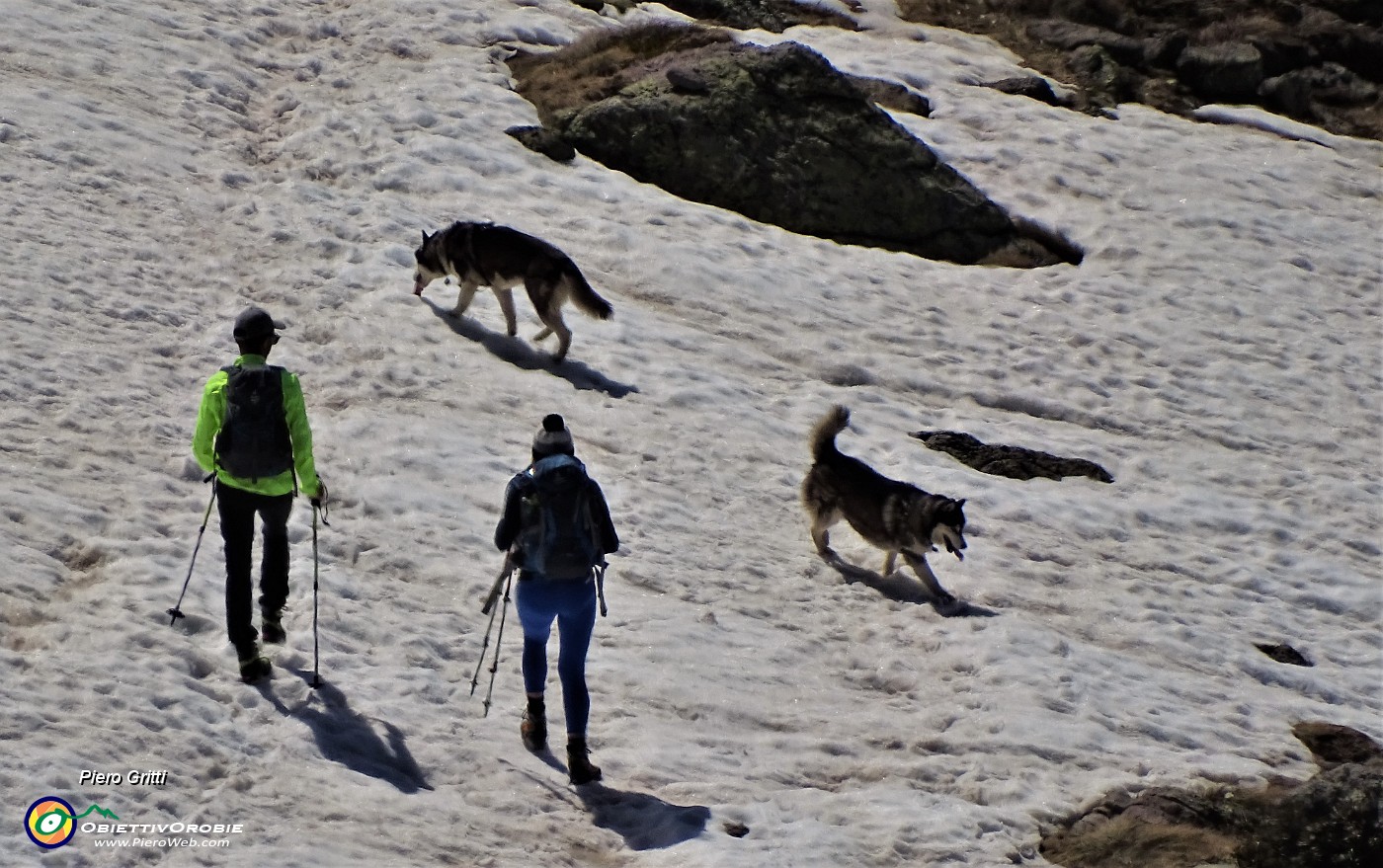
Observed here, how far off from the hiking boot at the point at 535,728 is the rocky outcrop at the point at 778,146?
14624mm

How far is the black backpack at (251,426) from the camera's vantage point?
9.64 metres

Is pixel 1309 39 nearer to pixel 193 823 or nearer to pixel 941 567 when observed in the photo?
pixel 941 567

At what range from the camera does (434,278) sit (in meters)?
18.3

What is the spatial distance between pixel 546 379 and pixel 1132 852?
29.5 feet

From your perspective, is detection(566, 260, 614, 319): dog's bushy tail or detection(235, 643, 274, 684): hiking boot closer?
detection(235, 643, 274, 684): hiking boot

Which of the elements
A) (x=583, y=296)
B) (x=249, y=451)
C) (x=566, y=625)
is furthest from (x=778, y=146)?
(x=249, y=451)

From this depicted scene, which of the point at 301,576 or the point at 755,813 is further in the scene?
the point at 301,576

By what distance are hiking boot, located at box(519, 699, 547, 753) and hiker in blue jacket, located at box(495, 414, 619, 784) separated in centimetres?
46

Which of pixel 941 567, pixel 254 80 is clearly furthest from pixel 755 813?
pixel 254 80

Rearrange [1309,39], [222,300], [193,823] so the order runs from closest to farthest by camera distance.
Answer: [193,823], [222,300], [1309,39]

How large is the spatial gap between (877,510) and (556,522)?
19.5 ft

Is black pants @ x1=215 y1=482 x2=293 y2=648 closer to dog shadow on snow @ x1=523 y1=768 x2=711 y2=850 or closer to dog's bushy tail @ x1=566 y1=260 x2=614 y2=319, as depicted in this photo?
dog shadow on snow @ x1=523 y1=768 x2=711 y2=850

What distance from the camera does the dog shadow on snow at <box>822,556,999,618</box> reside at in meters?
14.4

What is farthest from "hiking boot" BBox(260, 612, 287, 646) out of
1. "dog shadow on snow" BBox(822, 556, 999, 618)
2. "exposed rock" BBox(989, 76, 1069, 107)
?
"exposed rock" BBox(989, 76, 1069, 107)
